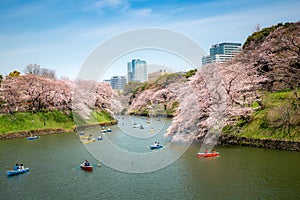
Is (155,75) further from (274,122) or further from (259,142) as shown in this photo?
(259,142)

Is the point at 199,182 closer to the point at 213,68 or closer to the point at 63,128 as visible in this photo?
the point at 213,68

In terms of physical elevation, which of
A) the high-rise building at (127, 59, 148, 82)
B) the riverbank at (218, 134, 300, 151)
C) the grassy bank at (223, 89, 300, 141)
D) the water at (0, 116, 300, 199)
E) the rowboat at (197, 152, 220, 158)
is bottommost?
the water at (0, 116, 300, 199)

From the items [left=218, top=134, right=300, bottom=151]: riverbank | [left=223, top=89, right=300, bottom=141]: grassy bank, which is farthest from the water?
[left=223, top=89, right=300, bottom=141]: grassy bank

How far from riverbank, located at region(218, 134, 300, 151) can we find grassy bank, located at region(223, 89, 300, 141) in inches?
18.2

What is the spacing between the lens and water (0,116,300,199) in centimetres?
1666

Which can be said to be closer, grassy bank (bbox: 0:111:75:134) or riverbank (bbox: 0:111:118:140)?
riverbank (bbox: 0:111:118:140)

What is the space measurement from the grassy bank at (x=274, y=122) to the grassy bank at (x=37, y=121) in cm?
2572

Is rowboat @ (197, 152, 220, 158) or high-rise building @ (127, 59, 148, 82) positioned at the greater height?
high-rise building @ (127, 59, 148, 82)

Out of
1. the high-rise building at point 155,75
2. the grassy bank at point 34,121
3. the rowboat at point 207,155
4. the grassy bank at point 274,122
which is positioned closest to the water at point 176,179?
the rowboat at point 207,155

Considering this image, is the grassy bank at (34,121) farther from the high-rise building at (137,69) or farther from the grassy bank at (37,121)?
the high-rise building at (137,69)

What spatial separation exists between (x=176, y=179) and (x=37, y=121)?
30.2 m

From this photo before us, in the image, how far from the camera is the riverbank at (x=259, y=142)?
2428cm

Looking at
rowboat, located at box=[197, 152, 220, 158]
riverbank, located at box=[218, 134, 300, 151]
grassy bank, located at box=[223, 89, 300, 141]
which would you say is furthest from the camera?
grassy bank, located at box=[223, 89, 300, 141]

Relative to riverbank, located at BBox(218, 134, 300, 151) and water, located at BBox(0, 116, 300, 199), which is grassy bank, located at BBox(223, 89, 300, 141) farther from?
water, located at BBox(0, 116, 300, 199)
